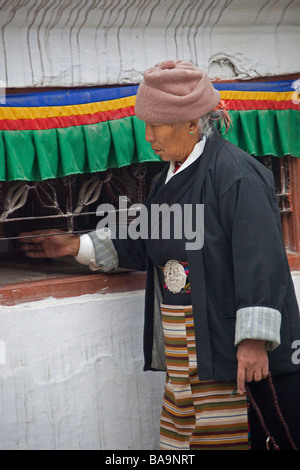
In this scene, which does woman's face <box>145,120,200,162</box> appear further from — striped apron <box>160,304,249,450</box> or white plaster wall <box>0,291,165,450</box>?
white plaster wall <box>0,291,165,450</box>

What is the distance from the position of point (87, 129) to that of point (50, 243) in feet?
2.06

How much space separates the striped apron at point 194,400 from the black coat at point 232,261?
0.11 metres

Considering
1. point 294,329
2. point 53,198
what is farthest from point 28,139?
point 294,329

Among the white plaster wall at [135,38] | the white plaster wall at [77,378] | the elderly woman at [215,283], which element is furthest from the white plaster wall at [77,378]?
the white plaster wall at [135,38]

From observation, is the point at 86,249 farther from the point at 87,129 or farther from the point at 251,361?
the point at 251,361

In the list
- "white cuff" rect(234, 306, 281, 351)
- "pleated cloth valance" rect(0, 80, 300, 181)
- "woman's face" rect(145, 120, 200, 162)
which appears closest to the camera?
"white cuff" rect(234, 306, 281, 351)

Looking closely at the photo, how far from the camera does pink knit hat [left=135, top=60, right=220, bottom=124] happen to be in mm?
3037

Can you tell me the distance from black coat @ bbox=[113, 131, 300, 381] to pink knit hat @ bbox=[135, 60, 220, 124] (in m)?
0.23

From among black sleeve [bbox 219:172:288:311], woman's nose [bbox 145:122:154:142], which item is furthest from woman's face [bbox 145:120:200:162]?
black sleeve [bbox 219:172:288:311]

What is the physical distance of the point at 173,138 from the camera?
3158mm

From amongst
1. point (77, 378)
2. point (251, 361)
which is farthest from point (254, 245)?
point (77, 378)

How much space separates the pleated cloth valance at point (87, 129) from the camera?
3504 mm

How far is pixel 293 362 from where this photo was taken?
3189 millimetres

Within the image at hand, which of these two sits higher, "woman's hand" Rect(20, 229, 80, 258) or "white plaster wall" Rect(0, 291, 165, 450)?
"woman's hand" Rect(20, 229, 80, 258)
